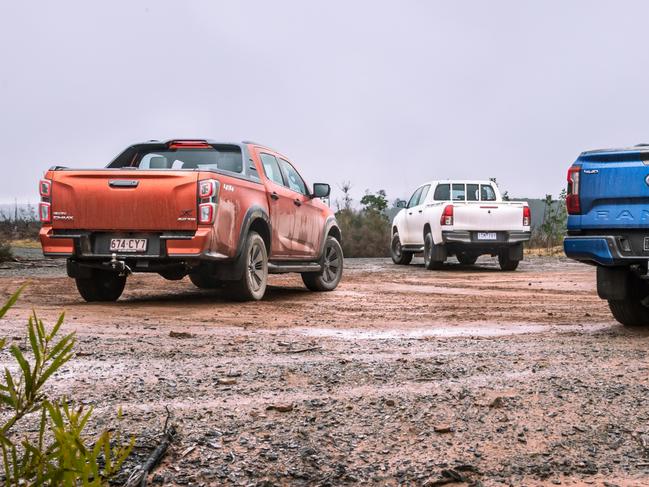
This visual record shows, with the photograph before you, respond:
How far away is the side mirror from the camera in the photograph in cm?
1112

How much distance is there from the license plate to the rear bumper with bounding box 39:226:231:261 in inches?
2.2

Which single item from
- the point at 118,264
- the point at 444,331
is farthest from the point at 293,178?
the point at 444,331

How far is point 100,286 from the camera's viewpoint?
9.49 meters

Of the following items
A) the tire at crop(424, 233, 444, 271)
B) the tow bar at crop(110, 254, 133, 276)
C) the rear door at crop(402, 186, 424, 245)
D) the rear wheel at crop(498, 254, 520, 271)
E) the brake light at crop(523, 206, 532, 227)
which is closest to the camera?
the tow bar at crop(110, 254, 133, 276)

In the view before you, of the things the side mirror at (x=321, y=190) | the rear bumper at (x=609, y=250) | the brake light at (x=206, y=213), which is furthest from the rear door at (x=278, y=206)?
the rear bumper at (x=609, y=250)

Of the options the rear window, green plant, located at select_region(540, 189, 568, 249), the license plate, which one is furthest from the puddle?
green plant, located at select_region(540, 189, 568, 249)

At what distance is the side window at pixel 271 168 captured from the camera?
400 inches

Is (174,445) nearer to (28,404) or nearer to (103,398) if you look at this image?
(103,398)

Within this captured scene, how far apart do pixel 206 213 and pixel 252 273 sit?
1348 millimetres

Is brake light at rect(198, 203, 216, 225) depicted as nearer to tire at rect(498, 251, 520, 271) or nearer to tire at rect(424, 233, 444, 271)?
tire at rect(424, 233, 444, 271)

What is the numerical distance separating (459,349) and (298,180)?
5.92m

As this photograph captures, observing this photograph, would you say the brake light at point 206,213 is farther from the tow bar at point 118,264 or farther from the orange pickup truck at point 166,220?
the tow bar at point 118,264

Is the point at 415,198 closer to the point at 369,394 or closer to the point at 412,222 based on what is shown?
the point at 412,222

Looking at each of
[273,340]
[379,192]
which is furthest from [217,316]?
[379,192]
